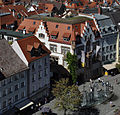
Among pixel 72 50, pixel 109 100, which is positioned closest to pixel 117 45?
pixel 72 50

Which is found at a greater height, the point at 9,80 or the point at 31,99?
the point at 9,80

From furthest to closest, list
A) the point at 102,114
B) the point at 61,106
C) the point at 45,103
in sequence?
1. the point at 45,103
2. the point at 102,114
3. the point at 61,106

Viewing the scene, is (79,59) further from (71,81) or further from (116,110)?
(116,110)

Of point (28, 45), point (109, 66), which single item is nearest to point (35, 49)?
point (28, 45)

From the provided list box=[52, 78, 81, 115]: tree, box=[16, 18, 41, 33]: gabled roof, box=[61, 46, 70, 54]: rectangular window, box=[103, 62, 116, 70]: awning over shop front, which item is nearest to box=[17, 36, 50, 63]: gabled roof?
box=[52, 78, 81, 115]: tree

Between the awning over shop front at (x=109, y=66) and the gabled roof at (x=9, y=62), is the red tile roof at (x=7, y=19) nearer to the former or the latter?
the awning over shop front at (x=109, y=66)

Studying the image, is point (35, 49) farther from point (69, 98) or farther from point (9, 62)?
point (69, 98)
